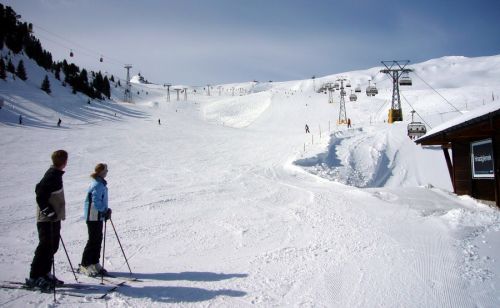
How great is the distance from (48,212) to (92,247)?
0.96 m

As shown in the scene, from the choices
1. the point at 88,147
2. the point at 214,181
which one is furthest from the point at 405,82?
the point at 88,147

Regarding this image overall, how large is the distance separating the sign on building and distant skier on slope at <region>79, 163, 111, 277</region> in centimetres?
1065

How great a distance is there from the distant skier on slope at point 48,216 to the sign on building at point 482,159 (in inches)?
443

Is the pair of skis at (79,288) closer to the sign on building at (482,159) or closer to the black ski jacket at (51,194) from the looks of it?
the black ski jacket at (51,194)

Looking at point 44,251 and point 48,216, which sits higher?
point 48,216

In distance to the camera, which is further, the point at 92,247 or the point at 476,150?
the point at 476,150

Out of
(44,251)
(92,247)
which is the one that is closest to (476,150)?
(92,247)

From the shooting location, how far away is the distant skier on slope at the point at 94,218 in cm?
564

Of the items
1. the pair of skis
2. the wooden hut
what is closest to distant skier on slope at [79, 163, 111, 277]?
the pair of skis

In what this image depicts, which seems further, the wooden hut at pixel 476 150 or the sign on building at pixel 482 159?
the sign on building at pixel 482 159

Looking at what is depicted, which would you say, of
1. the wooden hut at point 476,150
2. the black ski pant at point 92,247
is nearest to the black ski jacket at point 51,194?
the black ski pant at point 92,247

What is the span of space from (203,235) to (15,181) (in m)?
12.1

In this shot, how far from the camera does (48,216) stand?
5.02 metres

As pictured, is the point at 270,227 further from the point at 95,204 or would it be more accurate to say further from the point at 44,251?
the point at 44,251
